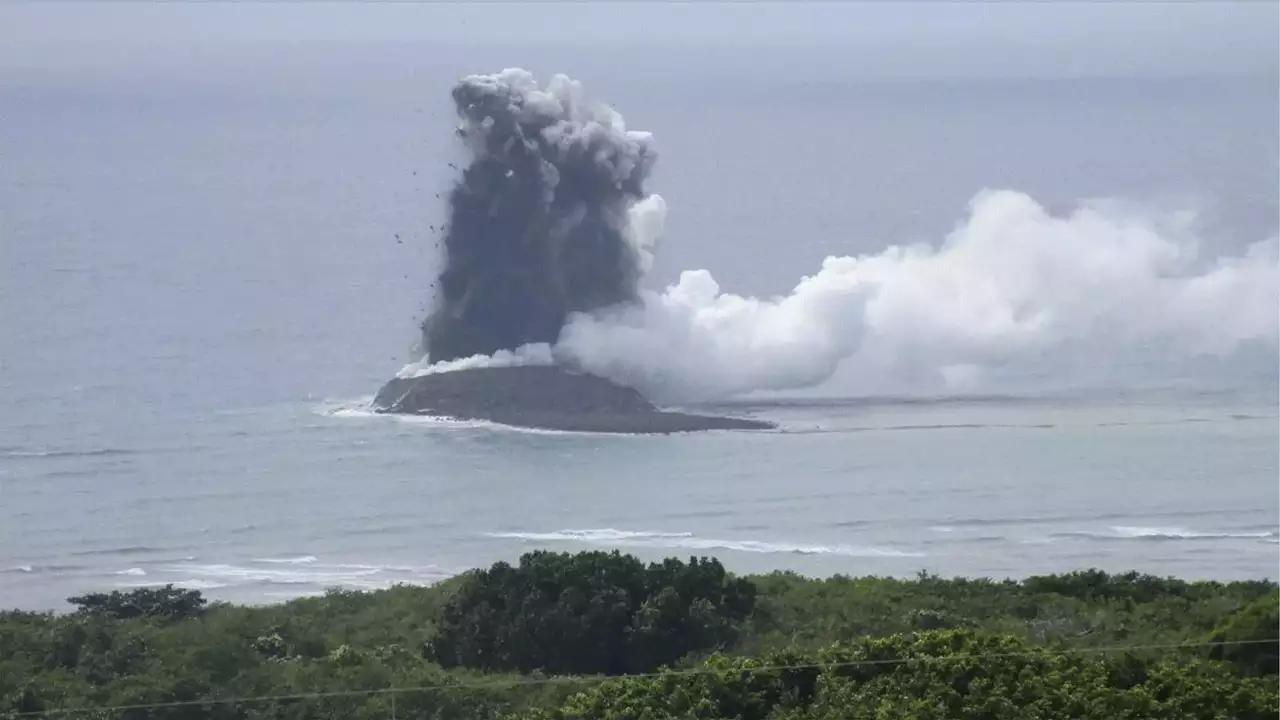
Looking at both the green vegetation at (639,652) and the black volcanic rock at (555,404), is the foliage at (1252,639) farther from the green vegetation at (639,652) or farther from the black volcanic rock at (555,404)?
the black volcanic rock at (555,404)

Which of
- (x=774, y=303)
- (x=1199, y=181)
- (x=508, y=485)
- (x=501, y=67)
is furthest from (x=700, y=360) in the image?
(x=1199, y=181)

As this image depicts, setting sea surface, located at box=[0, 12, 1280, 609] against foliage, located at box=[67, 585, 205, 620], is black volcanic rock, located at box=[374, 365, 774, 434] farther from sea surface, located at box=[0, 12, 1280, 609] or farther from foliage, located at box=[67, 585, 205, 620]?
foliage, located at box=[67, 585, 205, 620]

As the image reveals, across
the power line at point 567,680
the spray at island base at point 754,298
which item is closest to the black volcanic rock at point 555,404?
the spray at island base at point 754,298

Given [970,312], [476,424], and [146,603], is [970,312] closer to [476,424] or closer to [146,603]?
[476,424]

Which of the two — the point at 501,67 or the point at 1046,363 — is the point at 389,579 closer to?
the point at 501,67

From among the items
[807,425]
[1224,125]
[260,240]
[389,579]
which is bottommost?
[389,579]

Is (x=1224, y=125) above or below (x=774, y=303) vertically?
above

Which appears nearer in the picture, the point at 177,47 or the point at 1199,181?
the point at 177,47

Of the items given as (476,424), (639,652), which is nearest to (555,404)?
(476,424)
